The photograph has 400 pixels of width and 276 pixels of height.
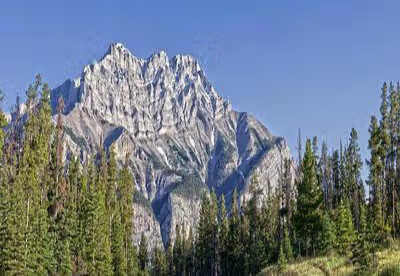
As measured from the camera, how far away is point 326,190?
99062 millimetres

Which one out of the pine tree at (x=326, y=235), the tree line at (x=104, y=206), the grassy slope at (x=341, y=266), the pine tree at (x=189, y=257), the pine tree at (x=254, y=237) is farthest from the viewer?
the pine tree at (x=189, y=257)

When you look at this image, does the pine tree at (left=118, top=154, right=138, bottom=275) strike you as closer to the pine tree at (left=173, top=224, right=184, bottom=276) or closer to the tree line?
the tree line

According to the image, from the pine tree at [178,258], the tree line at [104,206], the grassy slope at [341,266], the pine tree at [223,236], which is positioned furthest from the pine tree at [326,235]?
the pine tree at [178,258]

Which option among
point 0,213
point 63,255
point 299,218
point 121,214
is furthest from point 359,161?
point 0,213

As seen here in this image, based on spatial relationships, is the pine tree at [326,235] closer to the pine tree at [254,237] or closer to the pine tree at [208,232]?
the pine tree at [254,237]

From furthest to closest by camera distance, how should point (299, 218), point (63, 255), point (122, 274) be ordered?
1. point (122, 274)
2. point (299, 218)
3. point (63, 255)

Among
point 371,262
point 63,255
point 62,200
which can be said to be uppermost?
point 62,200

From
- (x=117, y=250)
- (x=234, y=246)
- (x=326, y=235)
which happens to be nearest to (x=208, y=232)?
(x=234, y=246)

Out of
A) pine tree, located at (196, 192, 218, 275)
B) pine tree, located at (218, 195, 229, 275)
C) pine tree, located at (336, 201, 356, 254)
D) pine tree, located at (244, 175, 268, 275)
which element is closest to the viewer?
pine tree, located at (336, 201, 356, 254)

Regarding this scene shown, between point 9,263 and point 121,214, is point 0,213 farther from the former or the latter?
point 121,214

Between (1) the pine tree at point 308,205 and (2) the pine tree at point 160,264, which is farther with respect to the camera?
(2) the pine tree at point 160,264

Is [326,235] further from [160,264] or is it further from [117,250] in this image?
[160,264]

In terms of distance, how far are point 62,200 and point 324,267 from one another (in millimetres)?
42104

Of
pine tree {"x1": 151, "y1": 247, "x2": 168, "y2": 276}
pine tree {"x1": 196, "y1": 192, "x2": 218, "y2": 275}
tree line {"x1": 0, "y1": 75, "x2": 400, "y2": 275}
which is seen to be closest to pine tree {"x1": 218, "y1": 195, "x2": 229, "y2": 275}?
pine tree {"x1": 196, "y1": 192, "x2": 218, "y2": 275}
